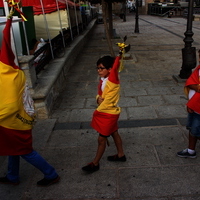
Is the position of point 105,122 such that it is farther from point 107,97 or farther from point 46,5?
point 46,5

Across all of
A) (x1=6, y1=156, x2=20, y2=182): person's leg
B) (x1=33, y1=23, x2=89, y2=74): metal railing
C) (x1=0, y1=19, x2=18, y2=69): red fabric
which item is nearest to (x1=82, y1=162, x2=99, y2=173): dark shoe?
(x1=6, y1=156, x2=20, y2=182): person's leg

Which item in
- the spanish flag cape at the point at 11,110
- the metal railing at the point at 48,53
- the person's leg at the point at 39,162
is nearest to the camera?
the spanish flag cape at the point at 11,110

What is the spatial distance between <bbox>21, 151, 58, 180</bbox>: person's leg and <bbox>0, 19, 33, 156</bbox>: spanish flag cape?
0.24 ft

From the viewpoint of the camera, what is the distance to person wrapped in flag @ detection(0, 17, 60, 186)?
2.02 metres

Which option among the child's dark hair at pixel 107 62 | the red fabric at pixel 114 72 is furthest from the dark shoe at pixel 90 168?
the child's dark hair at pixel 107 62

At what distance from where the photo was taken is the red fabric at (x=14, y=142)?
2133 mm

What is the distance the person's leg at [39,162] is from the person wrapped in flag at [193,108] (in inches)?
63.1

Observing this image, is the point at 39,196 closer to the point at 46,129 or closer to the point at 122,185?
the point at 122,185

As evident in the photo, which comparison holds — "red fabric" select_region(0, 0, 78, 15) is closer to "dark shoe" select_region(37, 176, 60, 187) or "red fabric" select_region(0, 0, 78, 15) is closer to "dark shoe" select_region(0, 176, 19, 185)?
"dark shoe" select_region(0, 176, 19, 185)

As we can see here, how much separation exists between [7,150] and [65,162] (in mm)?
935

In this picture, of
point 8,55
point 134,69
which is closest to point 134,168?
point 8,55

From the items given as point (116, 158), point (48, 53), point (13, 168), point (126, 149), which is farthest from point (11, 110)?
point (48, 53)

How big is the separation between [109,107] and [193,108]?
0.95m

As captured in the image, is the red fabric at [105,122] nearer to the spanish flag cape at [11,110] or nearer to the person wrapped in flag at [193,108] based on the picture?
the spanish flag cape at [11,110]
